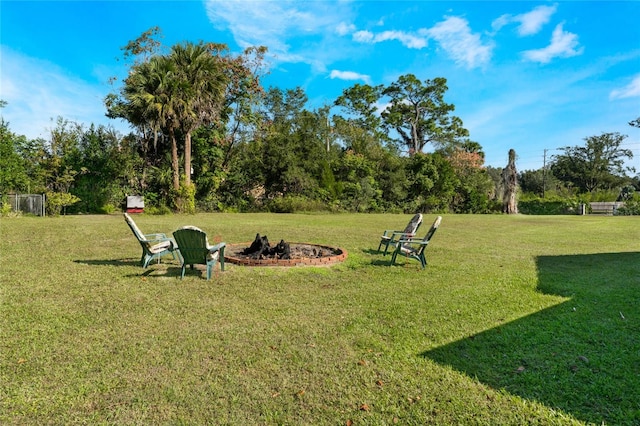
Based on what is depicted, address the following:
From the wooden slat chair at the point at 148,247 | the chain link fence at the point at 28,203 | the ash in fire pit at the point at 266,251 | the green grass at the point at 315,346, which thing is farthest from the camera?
the chain link fence at the point at 28,203

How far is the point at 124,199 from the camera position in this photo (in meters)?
21.3

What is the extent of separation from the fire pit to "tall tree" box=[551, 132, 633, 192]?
2122 inches

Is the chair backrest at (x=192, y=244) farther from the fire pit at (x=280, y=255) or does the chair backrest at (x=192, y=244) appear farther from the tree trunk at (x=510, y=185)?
the tree trunk at (x=510, y=185)

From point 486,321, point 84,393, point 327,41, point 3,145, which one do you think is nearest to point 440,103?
point 327,41

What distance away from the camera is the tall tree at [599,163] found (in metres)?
49.9

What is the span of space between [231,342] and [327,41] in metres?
15.3

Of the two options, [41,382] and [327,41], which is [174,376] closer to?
[41,382]

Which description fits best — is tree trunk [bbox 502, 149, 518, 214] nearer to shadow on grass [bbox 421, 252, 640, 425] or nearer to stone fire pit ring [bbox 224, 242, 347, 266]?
stone fire pit ring [bbox 224, 242, 347, 266]

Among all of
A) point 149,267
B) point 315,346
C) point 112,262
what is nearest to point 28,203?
point 112,262

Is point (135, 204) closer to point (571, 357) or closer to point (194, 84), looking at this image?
point (194, 84)

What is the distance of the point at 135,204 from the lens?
20.9 m

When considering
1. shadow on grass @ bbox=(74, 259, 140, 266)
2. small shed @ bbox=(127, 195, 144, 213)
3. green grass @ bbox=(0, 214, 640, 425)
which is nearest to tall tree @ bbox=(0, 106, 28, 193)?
small shed @ bbox=(127, 195, 144, 213)

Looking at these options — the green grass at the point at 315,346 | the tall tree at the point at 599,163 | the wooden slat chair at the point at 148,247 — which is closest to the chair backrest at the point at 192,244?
the green grass at the point at 315,346

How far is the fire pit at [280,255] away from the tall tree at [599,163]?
177ft
